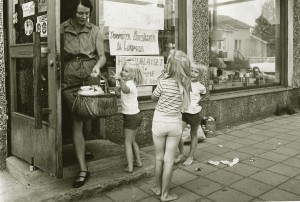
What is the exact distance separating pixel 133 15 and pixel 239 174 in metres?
2.96

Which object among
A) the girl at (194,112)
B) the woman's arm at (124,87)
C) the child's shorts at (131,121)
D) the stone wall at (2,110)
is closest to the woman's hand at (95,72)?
the woman's arm at (124,87)

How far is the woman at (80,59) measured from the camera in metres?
3.91

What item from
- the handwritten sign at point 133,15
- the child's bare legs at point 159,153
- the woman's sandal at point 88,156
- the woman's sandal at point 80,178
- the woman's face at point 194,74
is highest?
the handwritten sign at point 133,15

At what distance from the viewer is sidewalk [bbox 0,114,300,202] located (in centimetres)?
377

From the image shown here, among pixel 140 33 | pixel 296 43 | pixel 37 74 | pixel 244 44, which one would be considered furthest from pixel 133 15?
pixel 296 43

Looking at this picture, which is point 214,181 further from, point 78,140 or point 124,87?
point 78,140

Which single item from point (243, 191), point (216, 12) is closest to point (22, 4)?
point (243, 191)

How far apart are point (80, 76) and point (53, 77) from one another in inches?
19.5

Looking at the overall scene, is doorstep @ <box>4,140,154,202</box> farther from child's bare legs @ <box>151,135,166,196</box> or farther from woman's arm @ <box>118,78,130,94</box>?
woman's arm @ <box>118,78,130,94</box>

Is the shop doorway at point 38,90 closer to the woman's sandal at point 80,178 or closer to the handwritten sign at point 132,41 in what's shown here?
the woman's sandal at point 80,178

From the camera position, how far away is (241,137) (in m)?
6.34

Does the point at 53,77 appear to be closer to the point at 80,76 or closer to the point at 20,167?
the point at 80,76

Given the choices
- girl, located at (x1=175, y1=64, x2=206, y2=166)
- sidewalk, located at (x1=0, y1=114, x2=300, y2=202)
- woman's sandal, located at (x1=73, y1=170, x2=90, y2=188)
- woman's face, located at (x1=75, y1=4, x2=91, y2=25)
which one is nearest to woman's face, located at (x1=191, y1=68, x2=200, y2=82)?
girl, located at (x1=175, y1=64, x2=206, y2=166)

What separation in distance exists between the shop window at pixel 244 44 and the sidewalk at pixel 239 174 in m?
1.55
